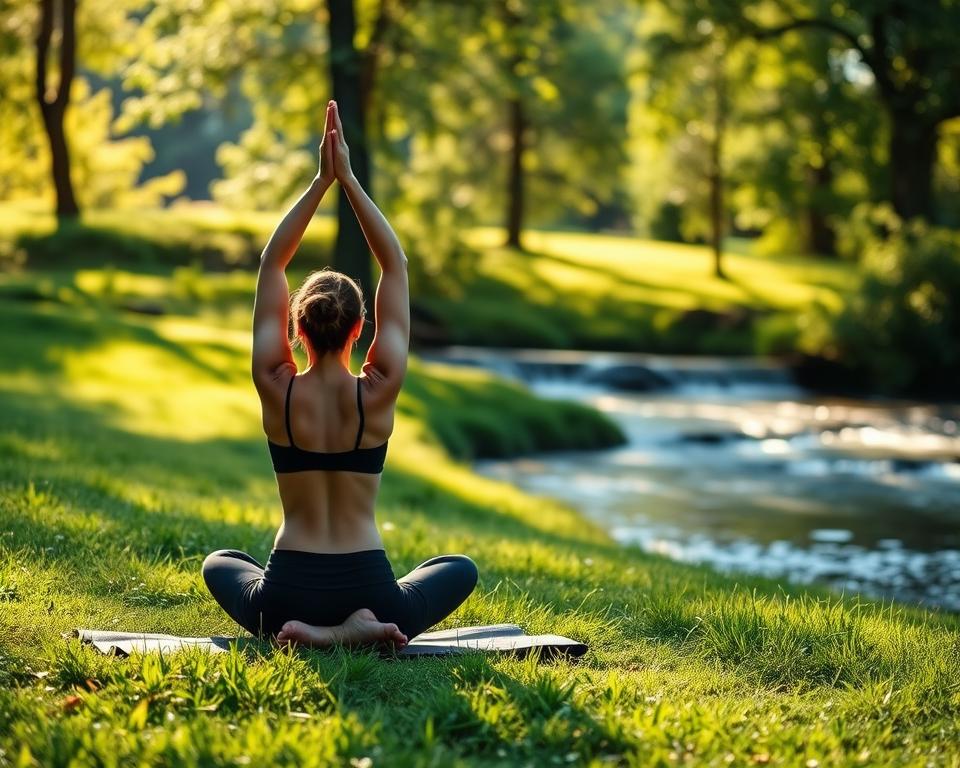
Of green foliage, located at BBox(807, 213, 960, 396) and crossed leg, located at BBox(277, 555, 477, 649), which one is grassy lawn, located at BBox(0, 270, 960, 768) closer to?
crossed leg, located at BBox(277, 555, 477, 649)

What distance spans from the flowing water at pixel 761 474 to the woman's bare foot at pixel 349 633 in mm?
7483

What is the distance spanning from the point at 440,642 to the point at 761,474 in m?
14.2

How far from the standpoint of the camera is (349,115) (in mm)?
21594

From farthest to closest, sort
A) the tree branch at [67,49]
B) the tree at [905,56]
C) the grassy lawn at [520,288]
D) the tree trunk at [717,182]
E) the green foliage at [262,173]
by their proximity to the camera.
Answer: the tree trunk at [717,182] < the grassy lawn at [520,288] < the tree branch at [67,49] < the green foliage at [262,173] < the tree at [905,56]

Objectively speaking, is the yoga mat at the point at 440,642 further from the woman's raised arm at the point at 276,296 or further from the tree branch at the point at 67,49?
the tree branch at the point at 67,49

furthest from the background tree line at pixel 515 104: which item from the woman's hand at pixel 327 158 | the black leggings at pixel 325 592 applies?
the black leggings at pixel 325 592

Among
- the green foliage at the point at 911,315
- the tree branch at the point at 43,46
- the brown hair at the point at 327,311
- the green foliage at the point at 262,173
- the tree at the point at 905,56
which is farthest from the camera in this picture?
the tree branch at the point at 43,46

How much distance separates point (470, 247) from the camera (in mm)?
36750

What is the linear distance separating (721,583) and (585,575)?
3.68 ft

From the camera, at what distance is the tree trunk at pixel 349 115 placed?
2134cm

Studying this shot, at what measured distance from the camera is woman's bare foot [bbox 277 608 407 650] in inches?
212

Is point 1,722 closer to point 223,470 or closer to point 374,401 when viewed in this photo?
point 374,401

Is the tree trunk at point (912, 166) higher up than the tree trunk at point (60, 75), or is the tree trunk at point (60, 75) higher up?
the tree trunk at point (60, 75)

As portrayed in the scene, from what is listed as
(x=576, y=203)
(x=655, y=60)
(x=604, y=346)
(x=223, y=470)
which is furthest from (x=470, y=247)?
(x=223, y=470)
